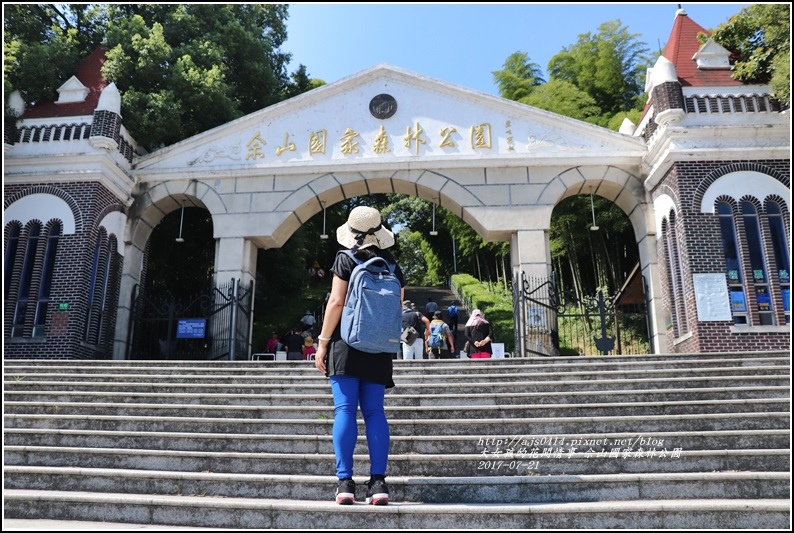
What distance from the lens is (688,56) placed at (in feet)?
42.6

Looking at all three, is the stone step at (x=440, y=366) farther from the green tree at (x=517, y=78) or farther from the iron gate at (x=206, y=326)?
the green tree at (x=517, y=78)

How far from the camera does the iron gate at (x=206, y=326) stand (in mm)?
12555

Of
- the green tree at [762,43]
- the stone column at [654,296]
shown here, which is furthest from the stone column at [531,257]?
the green tree at [762,43]

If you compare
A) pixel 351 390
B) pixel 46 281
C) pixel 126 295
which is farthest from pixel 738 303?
pixel 46 281

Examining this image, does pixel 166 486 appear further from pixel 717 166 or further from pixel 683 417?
Result: pixel 717 166

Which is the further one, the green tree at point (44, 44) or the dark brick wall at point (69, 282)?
the green tree at point (44, 44)

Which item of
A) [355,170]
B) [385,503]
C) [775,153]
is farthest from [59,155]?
[775,153]

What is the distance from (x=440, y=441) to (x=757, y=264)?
340 inches

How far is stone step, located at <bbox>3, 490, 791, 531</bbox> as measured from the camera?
154 inches

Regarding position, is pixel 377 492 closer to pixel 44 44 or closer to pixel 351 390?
pixel 351 390

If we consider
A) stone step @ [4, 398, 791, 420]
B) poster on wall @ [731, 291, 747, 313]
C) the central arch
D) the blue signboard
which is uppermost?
the central arch

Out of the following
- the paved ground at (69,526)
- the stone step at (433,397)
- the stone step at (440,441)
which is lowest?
the paved ground at (69,526)

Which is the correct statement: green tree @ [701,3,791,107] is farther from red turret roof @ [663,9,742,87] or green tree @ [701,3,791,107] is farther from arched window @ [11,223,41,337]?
arched window @ [11,223,41,337]

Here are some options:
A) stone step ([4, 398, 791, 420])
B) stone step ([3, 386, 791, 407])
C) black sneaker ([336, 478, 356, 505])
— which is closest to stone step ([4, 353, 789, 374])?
stone step ([3, 386, 791, 407])
